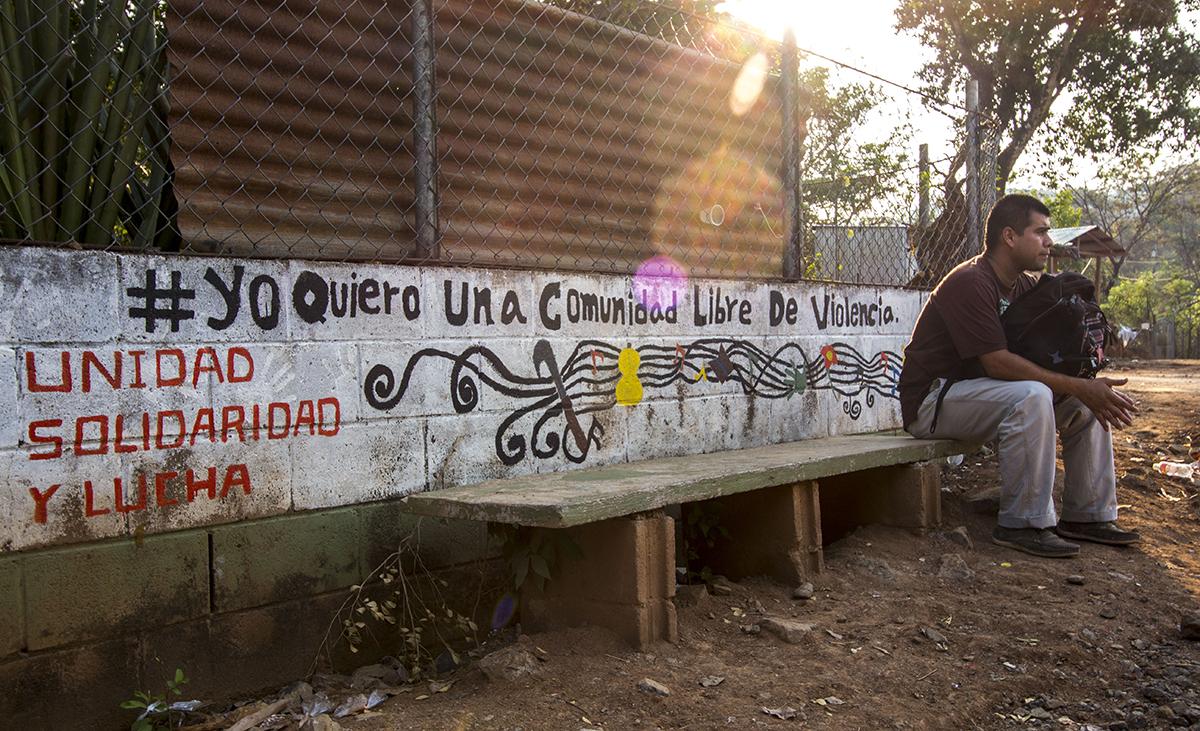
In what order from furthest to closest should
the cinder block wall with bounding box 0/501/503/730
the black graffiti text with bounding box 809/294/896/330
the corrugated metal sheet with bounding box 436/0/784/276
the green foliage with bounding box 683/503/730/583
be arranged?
the black graffiti text with bounding box 809/294/896/330 < the green foliage with bounding box 683/503/730/583 < the corrugated metal sheet with bounding box 436/0/784/276 < the cinder block wall with bounding box 0/501/503/730

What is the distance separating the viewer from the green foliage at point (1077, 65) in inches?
609

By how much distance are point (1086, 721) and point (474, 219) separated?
2626 mm

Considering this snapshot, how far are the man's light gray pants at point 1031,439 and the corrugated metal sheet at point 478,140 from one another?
1.14m

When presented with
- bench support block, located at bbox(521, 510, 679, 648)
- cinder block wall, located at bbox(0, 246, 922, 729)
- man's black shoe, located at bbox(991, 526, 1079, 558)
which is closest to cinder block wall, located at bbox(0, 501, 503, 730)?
cinder block wall, located at bbox(0, 246, 922, 729)

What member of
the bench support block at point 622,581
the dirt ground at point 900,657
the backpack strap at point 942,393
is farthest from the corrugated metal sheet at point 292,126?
the backpack strap at point 942,393

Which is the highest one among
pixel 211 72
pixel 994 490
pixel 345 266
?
pixel 211 72

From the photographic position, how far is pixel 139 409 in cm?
264

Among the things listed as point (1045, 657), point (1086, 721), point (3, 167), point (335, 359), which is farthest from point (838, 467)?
point (3, 167)

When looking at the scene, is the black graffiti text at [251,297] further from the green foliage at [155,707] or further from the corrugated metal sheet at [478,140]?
the green foliage at [155,707]

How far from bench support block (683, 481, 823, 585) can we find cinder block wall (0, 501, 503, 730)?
1.23m

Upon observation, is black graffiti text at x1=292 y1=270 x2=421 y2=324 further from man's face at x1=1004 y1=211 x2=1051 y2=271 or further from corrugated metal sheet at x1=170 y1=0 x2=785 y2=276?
man's face at x1=1004 y1=211 x2=1051 y2=271

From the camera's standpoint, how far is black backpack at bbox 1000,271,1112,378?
4188mm

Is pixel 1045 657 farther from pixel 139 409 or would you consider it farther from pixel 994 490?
pixel 139 409

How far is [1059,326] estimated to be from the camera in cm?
420
